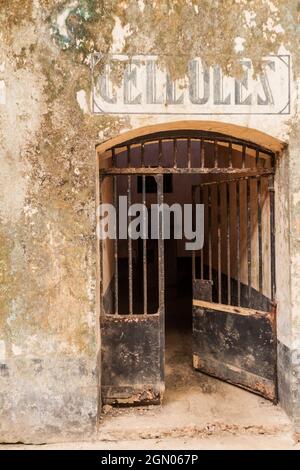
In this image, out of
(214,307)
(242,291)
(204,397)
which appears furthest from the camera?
(242,291)

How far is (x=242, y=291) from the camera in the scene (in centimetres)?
582

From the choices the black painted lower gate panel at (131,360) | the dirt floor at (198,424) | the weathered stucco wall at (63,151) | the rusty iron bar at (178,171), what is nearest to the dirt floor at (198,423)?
the dirt floor at (198,424)

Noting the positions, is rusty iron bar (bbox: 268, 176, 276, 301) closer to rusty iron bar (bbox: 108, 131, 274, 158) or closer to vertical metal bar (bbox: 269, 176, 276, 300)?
vertical metal bar (bbox: 269, 176, 276, 300)

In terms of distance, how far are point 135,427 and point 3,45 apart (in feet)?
12.0

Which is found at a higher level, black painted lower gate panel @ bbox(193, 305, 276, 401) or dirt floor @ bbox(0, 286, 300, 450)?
black painted lower gate panel @ bbox(193, 305, 276, 401)

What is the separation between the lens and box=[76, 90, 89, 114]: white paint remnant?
376 cm

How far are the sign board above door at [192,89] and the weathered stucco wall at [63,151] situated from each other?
0.07 meters

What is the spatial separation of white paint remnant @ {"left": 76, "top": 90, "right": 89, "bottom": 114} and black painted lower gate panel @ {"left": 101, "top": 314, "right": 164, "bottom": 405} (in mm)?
1988

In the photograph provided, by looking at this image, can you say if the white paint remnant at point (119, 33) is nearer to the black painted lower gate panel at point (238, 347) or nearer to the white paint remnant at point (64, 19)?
the white paint remnant at point (64, 19)

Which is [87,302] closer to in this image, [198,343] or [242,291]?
[198,343]

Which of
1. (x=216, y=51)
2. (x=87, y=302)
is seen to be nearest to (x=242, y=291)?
(x=87, y=302)

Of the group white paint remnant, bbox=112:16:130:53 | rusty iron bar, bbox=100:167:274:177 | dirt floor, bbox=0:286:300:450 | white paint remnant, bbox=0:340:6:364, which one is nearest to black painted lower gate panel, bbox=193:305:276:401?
dirt floor, bbox=0:286:300:450
